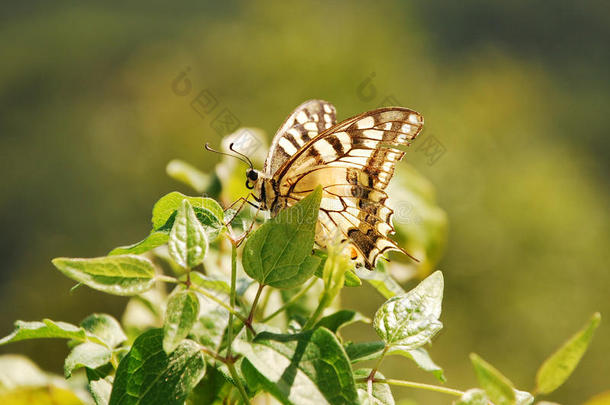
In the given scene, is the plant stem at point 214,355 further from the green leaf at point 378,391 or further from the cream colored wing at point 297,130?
the cream colored wing at point 297,130

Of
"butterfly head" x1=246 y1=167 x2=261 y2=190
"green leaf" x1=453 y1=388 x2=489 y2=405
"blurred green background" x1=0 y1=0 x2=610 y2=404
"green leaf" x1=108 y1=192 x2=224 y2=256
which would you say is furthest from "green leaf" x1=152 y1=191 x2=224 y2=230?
"blurred green background" x1=0 y1=0 x2=610 y2=404

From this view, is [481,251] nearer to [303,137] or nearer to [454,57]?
[303,137]

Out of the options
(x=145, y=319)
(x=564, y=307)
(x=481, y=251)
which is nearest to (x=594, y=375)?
(x=564, y=307)

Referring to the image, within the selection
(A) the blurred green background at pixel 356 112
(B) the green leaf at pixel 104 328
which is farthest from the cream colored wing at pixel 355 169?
(A) the blurred green background at pixel 356 112

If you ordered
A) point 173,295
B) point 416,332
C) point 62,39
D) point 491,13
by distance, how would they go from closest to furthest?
1. point 173,295
2. point 416,332
3. point 62,39
4. point 491,13

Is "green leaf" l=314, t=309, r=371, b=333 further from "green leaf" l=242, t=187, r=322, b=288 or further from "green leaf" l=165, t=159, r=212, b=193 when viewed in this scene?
"green leaf" l=165, t=159, r=212, b=193

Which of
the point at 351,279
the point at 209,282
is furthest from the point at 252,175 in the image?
the point at 351,279

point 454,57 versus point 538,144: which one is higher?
point 454,57
